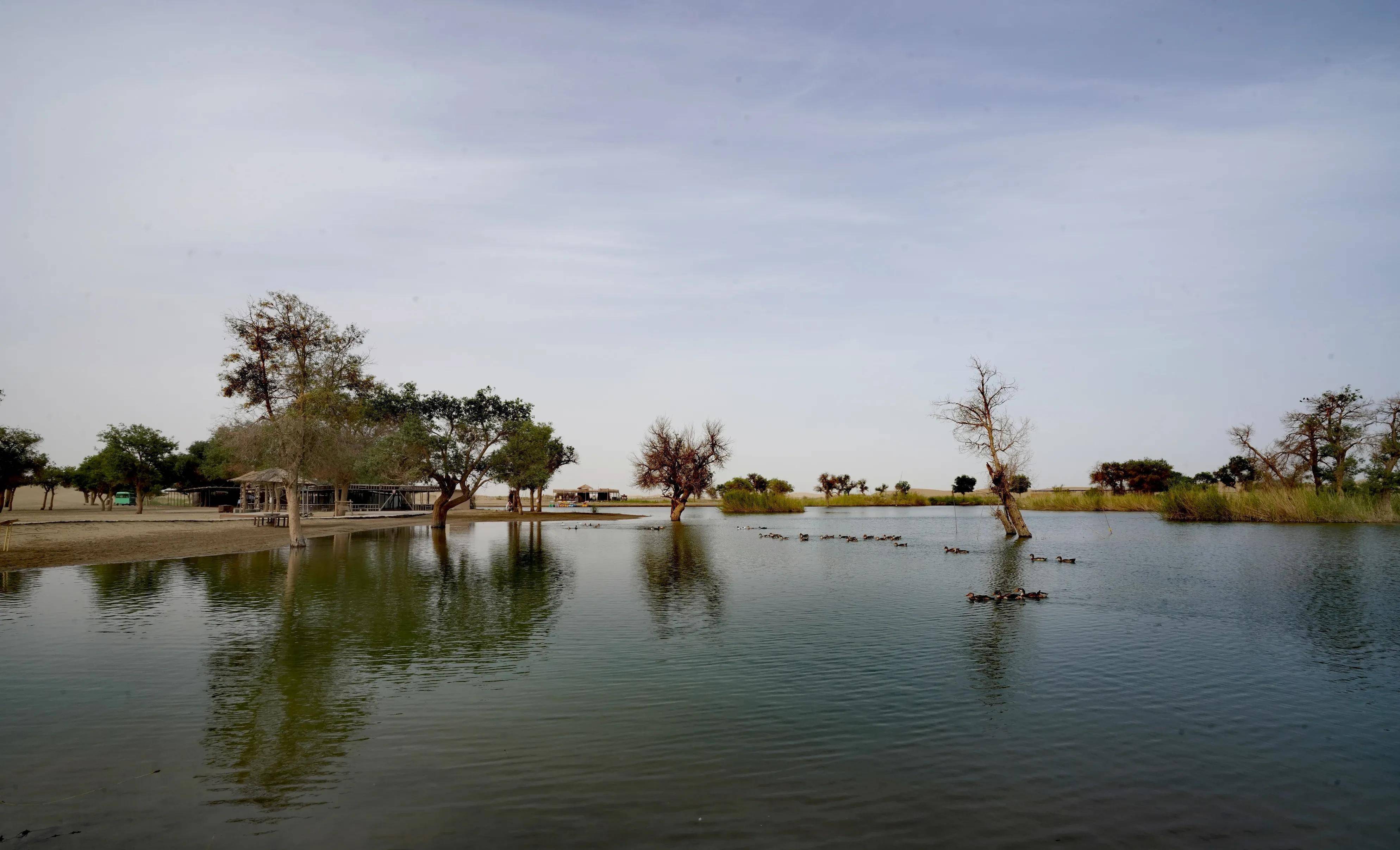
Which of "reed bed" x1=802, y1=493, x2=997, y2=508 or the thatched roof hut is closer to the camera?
the thatched roof hut

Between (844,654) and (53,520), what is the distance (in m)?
62.9

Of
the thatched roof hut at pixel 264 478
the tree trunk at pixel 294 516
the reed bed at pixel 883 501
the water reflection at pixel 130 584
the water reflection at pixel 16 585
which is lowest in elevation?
the reed bed at pixel 883 501

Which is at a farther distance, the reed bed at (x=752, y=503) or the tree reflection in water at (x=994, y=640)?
the reed bed at (x=752, y=503)

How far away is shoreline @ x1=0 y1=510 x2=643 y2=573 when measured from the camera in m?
30.7

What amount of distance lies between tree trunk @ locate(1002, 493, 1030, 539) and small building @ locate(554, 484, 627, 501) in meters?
109

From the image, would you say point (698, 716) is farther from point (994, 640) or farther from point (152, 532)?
point (152, 532)

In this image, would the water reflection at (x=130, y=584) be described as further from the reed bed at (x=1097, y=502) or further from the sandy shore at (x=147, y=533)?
the reed bed at (x=1097, y=502)

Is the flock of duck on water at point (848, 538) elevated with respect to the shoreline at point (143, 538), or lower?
lower

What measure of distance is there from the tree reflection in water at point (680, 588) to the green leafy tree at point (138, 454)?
222ft

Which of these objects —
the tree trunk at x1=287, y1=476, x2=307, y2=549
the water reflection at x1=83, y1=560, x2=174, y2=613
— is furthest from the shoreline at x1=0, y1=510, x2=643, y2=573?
the water reflection at x1=83, y1=560, x2=174, y2=613

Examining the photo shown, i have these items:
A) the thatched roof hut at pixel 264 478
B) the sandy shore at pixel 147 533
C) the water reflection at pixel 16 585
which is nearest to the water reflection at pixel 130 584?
Answer: the water reflection at pixel 16 585

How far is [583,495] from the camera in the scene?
515 ft

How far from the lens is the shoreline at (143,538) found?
30.7m

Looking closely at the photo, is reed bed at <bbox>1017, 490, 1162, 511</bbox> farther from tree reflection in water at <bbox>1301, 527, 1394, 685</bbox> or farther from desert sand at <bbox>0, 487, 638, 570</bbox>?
desert sand at <bbox>0, 487, 638, 570</bbox>
